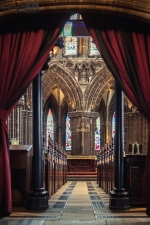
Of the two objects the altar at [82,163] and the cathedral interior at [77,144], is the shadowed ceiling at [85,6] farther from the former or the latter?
the altar at [82,163]

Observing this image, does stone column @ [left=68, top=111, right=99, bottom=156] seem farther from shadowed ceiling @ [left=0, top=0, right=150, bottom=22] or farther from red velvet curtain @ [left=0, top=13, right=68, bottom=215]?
shadowed ceiling @ [left=0, top=0, right=150, bottom=22]

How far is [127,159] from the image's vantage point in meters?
6.41

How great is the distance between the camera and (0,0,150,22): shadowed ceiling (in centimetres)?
515

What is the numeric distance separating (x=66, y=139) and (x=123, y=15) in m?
21.7

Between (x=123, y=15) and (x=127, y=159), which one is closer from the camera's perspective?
(x=123, y=15)

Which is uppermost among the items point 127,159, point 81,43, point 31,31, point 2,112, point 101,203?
point 81,43

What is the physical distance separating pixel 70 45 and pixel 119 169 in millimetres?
17337

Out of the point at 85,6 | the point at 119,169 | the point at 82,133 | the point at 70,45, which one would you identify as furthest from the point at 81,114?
the point at 85,6

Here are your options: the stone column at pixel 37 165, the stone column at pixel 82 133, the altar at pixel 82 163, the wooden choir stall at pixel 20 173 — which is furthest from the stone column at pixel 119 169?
the stone column at pixel 82 133

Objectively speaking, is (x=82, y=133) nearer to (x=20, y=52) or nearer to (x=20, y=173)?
(x=20, y=173)

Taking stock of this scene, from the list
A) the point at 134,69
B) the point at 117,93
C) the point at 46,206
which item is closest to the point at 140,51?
→ the point at 134,69

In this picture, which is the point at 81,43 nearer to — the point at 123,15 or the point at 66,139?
the point at 66,139

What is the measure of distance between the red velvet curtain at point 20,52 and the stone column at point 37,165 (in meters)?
0.74

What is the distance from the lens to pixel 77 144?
22047 mm
